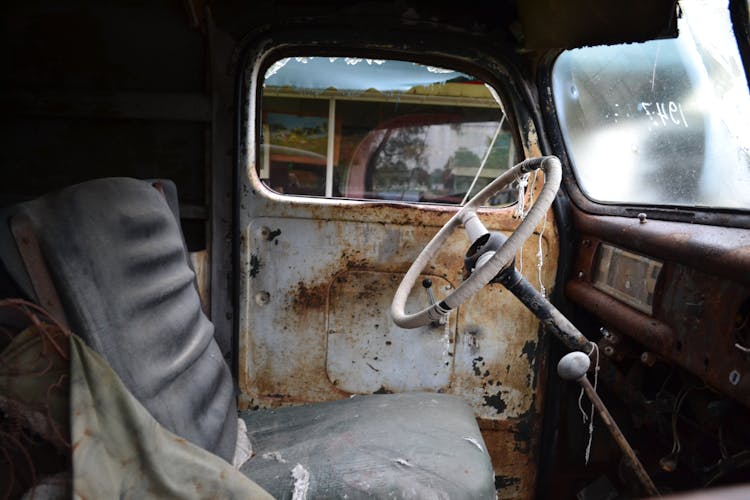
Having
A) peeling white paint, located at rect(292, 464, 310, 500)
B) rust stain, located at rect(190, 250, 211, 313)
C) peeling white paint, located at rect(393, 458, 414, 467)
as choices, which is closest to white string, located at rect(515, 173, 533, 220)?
peeling white paint, located at rect(393, 458, 414, 467)

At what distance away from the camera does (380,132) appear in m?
2.34

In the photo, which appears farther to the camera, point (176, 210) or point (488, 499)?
point (176, 210)

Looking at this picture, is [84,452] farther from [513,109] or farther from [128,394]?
[513,109]

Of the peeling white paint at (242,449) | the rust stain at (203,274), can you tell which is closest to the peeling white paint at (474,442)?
the peeling white paint at (242,449)

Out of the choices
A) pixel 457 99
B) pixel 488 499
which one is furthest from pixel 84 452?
pixel 457 99

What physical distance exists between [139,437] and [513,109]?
1.52 metres

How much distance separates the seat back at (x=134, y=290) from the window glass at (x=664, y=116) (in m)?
1.28

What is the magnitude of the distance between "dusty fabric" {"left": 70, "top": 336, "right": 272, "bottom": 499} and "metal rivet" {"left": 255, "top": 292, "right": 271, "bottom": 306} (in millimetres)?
969

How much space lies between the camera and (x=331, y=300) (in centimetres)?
191

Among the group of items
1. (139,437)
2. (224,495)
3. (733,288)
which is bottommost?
(224,495)

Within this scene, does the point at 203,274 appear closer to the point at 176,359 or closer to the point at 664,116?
the point at 176,359

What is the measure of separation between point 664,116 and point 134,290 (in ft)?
4.80

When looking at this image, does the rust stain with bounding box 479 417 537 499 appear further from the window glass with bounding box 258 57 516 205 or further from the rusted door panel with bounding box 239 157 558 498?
the window glass with bounding box 258 57 516 205

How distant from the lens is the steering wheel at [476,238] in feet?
3.97
